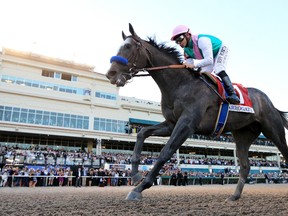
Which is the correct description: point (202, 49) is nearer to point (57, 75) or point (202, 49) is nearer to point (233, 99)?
point (233, 99)

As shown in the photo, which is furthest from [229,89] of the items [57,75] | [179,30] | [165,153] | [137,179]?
[57,75]

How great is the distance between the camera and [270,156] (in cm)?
6500

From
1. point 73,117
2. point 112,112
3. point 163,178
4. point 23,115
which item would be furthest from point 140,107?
point 163,178

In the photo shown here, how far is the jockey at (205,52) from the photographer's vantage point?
439cm

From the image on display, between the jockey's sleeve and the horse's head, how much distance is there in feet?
2.60

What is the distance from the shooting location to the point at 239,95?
4965 mm

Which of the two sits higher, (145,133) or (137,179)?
(145,133)

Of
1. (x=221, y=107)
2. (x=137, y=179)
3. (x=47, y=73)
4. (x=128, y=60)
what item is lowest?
(x=137, y=179)

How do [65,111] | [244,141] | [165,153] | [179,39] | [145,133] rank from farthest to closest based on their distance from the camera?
[65,111] → [244,141] → [179,39] → [145,133] → [165,153]

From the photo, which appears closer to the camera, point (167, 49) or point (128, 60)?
point (128, 60)

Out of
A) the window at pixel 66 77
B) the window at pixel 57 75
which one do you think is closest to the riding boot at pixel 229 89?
the window at pixel 57 75

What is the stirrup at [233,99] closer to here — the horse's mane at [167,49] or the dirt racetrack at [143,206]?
the horse's mane at [167,49]

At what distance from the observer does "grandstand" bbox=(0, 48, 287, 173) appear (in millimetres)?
35438

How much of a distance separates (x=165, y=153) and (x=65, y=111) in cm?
3602
